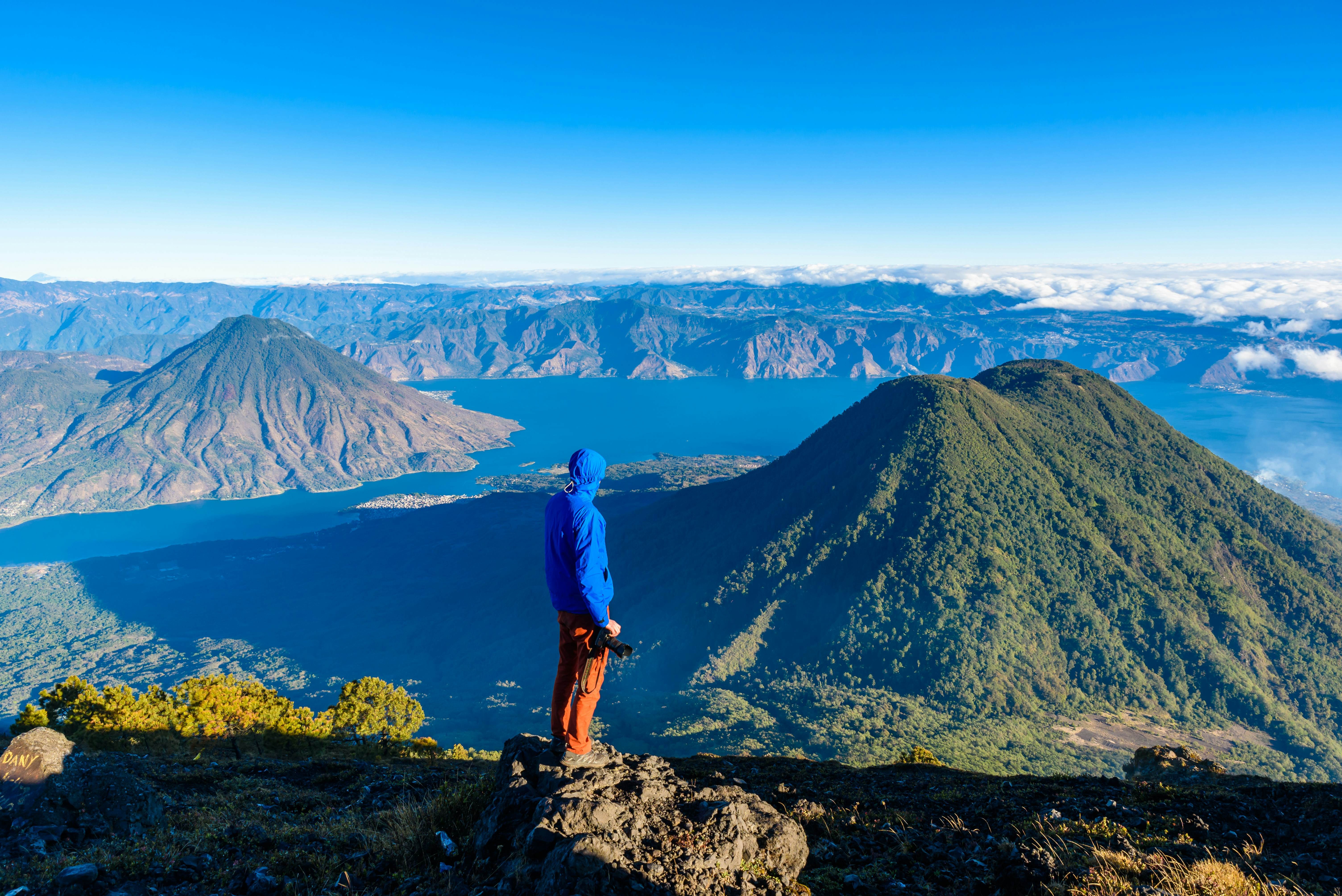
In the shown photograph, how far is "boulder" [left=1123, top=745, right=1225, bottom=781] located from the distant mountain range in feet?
186

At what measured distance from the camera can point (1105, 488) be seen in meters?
147

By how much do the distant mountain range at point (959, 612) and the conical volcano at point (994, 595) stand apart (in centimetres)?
50

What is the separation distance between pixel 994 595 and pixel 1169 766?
109840mm

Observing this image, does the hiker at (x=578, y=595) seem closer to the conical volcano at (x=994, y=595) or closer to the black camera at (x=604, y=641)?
the black camera at (x=604, y=641)

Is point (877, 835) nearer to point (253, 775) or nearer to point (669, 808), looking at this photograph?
point (669, 808)

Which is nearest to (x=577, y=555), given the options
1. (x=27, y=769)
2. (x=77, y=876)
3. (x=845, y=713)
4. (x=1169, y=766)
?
(x=77, y=876)

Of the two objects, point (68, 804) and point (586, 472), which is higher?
point (586, 472)

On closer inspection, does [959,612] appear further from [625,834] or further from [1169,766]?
[625,834]

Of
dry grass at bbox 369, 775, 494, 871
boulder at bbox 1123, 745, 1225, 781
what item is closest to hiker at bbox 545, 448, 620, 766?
dry grass at bbox 369, 775, 494, 871

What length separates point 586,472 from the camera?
9500 mm

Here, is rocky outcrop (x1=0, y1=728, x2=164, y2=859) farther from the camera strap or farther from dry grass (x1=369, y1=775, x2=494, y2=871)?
the camera strap

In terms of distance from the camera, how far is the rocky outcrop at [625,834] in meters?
6.79

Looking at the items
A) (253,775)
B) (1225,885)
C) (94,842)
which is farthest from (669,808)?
(253,775)

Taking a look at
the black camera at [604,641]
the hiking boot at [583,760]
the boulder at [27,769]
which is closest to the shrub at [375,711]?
the boulder at [27,769]
